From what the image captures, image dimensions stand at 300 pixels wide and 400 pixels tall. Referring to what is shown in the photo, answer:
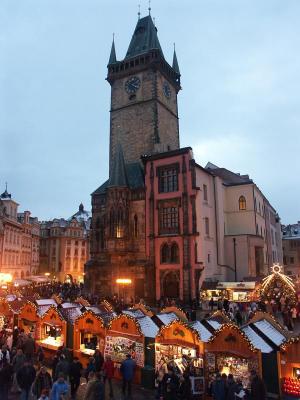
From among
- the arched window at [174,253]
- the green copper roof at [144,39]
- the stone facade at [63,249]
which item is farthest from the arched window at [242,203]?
the stone facade at [63,249]

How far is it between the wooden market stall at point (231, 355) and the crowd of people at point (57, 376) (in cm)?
313

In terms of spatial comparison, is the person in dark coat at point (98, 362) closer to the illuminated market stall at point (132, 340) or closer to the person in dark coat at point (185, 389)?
the illuminated market stall at point (132, 340)

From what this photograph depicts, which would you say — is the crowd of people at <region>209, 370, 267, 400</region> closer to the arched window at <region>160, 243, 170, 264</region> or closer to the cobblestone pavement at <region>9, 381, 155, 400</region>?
the cobblestone pavement at <region>9, 381, 155, 400</region>

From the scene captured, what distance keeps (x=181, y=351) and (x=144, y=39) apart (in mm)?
51148

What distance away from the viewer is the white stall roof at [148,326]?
1608cm

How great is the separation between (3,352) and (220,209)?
33744mm

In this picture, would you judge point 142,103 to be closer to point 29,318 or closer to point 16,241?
point 29,318

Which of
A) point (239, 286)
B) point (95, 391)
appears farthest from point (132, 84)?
point (95, 391)

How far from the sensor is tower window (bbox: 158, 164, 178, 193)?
4041 cm

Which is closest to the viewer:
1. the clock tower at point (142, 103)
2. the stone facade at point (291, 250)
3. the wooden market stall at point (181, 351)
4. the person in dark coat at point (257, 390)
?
the person in dark coat at point (257, 390)

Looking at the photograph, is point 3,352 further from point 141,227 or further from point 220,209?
point 220,209

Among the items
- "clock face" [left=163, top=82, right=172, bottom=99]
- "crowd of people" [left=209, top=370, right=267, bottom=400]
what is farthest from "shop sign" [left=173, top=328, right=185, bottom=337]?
"clock face" [left=163, top=82, right=172, bottom=99]

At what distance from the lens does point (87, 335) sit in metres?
18.9

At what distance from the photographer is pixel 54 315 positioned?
19938 millimetres
